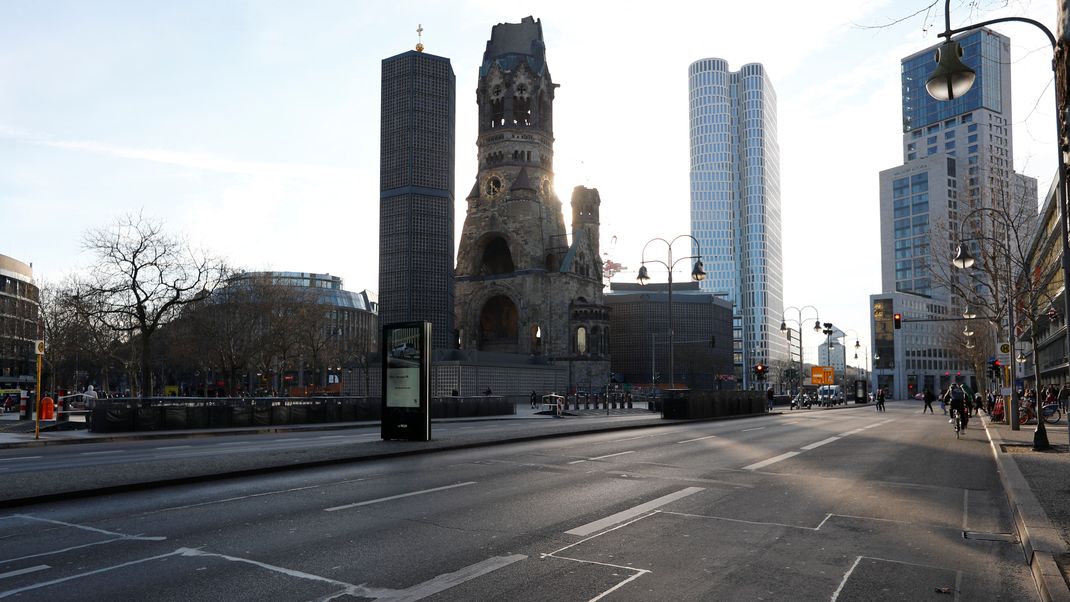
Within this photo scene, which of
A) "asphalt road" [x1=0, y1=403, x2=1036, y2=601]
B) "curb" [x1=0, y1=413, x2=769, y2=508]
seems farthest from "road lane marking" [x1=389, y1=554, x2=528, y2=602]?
"curb" [x1=0, y1=413, x2=769, y2=508]

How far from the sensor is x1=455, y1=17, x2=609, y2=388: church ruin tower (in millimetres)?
93062

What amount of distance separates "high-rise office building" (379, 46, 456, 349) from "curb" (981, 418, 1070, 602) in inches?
2807

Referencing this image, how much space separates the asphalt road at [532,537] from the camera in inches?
243

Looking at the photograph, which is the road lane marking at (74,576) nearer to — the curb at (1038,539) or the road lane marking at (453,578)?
the road lane marking at (453,578)

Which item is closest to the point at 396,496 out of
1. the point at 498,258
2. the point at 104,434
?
the point at 104,434

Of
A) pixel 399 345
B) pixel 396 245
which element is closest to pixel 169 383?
pixel 396 245

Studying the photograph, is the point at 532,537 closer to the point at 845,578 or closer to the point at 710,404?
the point at 845,578

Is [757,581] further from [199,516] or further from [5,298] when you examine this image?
[5,298]

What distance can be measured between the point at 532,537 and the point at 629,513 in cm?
192

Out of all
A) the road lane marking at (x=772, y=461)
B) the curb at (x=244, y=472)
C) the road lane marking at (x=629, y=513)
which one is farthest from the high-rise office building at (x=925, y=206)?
the road lane marking at (x=629, y=513)

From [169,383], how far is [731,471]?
4648 inches

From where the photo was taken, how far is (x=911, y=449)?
63.3 feet

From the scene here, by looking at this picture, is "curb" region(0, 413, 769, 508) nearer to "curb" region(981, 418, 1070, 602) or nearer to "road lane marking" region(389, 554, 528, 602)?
"road lane marking" region(389, 554, 528, 602)

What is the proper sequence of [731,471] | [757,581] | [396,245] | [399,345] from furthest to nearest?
1. [396,245]
2. [399,345]
3. [731,471]
4. [757,581]
